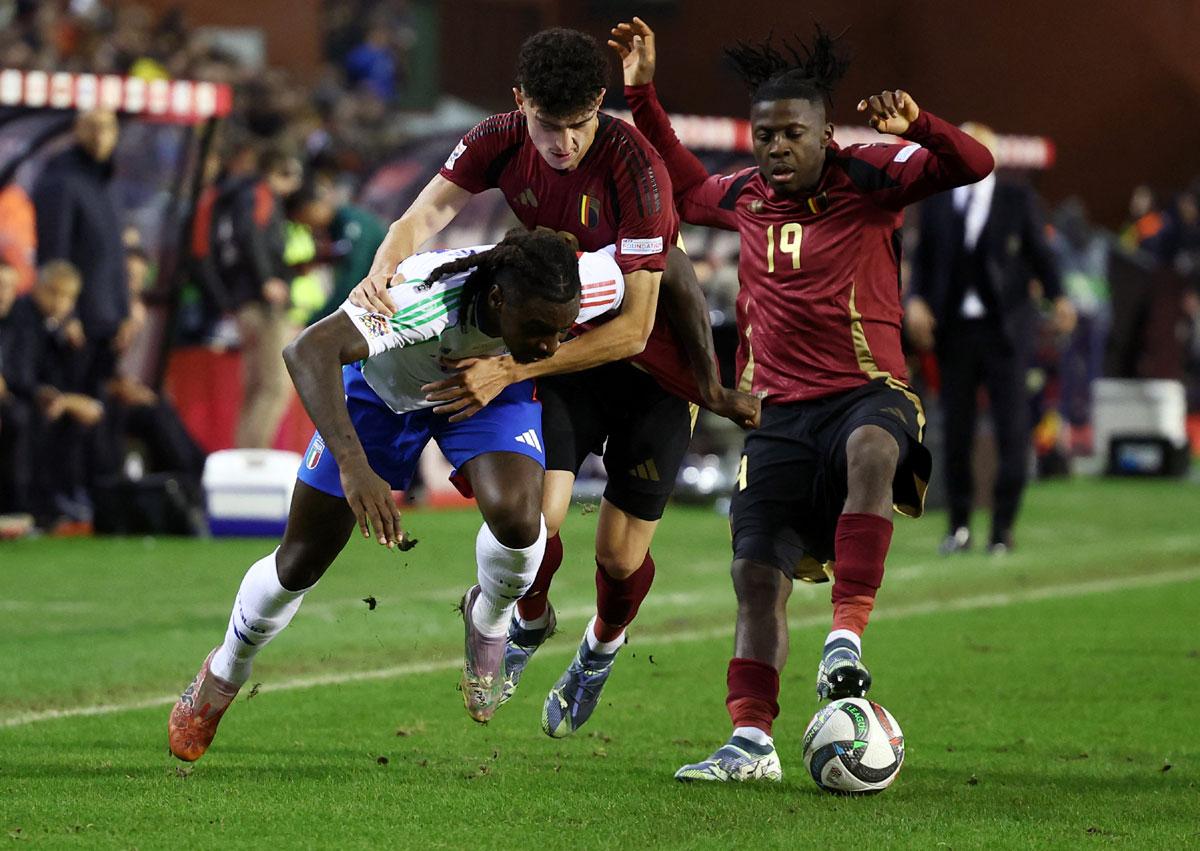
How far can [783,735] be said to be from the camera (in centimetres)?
683

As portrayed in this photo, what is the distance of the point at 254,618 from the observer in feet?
19.9

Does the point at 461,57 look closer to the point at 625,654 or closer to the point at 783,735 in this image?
the point at 625,654

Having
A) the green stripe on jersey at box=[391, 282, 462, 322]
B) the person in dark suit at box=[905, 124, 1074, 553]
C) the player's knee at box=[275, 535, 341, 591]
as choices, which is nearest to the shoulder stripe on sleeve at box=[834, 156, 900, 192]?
the green stripe on jersey at box=[391, 282, 462, 322]

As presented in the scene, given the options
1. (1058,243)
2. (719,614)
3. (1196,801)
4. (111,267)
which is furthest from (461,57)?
(1196,801)

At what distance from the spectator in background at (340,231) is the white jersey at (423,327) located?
28.9 ft

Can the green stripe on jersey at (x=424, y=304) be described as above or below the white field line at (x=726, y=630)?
above

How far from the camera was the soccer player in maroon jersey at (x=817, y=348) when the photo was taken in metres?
6.05

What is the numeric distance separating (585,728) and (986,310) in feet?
20.3

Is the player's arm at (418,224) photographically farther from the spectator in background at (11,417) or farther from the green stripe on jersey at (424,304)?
the spectator in background at (11,417)

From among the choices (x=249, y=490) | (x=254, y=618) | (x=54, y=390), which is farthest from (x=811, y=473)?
(x=54, y=390)

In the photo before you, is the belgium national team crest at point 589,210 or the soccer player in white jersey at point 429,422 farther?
the belgium national team crest at point 589,210

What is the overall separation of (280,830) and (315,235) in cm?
1039

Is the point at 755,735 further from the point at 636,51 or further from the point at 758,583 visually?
the point at 636,51

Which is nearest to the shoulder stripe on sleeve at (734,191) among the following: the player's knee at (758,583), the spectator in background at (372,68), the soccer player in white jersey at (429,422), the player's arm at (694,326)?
the player's arm at (694,326)
